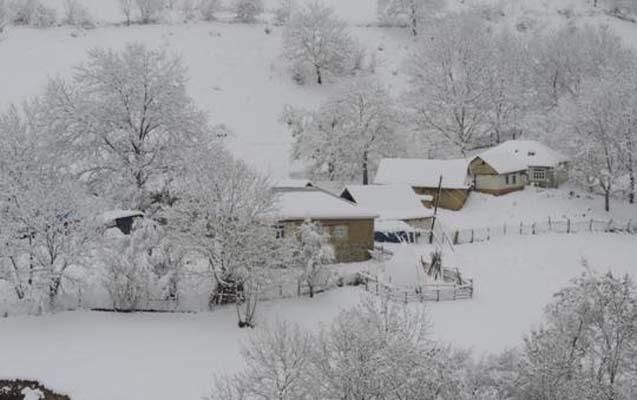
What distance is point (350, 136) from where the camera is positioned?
53.3 meters

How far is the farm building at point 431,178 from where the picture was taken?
50400 mm

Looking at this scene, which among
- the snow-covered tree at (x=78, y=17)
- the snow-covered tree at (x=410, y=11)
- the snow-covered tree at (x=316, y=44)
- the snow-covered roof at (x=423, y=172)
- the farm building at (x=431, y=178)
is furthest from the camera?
the snow-covered tree at (x=410, y=11)

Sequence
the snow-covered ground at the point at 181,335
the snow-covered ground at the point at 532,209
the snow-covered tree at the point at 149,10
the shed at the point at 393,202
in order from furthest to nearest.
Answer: the snow-covered tree at the point at 149,10 → the snow-covered ground at the point at 532,209 → the shed at the point at 393,202 → the snow-covered ground at the point at 181,335

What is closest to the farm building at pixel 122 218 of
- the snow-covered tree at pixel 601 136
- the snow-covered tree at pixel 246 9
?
the snow-covered tree at pixel 601 136

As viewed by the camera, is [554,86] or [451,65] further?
[554,86]

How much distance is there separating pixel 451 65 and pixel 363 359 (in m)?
48.9

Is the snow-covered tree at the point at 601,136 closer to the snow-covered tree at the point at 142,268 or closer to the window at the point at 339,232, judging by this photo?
the window at the point at 339,232

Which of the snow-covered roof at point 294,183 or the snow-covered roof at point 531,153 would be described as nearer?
the snow-covered roof at point 294,183

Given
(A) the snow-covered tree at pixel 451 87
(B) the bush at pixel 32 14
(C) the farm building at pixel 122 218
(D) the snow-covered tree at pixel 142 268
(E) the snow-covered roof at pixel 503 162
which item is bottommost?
(D) the snow-covered tree at pixel 142 268

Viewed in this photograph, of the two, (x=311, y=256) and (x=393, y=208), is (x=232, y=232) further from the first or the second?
(x=393, y=208)

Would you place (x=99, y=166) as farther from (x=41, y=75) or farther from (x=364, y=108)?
(x=41, y=75)

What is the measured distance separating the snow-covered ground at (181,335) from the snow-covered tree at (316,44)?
3810 centimetres

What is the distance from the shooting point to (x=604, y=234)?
43.4 metres

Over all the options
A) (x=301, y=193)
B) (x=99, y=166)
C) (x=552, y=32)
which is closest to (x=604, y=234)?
(x=301, y=193)
